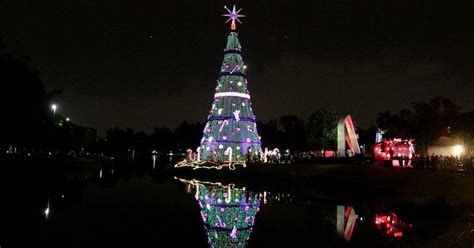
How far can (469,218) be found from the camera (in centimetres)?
1938

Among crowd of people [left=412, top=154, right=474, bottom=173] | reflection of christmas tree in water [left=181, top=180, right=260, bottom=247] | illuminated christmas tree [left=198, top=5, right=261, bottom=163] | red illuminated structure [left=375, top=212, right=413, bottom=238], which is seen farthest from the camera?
illuminated christmas tree [left=198, top=5, right=261, bottom=163]

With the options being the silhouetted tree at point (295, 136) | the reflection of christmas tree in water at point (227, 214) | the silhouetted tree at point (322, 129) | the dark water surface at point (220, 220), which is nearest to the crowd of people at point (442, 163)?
the dark water surface at point (220, 220)

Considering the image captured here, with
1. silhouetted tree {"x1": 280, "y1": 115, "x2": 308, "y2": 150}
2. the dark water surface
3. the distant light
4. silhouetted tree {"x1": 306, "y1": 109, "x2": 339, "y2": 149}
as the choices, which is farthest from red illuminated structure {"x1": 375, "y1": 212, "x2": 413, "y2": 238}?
silhouetted tree {"x1": 280, "y1": 115, "x2": 308, "y2": 150}

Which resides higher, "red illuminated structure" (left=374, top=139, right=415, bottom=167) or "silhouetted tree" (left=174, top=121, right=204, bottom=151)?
"silhouetted tree" (left=174, top=121, right=204, bottom=151)

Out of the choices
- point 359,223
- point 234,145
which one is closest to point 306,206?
point 359,223

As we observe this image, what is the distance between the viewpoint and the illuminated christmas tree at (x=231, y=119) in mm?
49938

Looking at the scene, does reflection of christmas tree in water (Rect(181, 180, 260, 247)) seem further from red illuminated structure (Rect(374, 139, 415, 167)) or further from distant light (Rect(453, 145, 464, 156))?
distant light (Rect(453, 145, 464, 156))

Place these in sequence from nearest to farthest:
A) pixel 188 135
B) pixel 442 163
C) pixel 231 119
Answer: pixel 442 163 < pixel 231 119 < pixel 188 135

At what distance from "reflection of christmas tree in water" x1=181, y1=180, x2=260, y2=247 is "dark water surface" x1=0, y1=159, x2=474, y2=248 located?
1.6 inches

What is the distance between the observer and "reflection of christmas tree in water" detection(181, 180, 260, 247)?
17.3 metres

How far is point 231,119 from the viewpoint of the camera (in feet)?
161

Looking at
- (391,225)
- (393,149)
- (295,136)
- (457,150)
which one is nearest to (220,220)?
(391,225)

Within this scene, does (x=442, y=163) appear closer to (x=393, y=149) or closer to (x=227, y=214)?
(x=393, y=149)

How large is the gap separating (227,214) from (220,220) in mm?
1900
